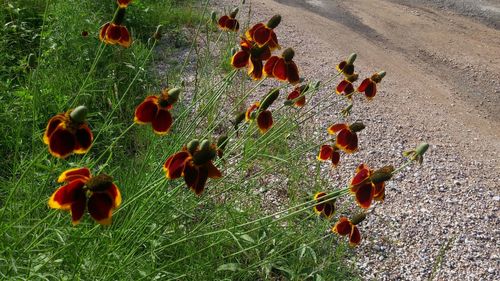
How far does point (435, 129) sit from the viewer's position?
4836 millimetres

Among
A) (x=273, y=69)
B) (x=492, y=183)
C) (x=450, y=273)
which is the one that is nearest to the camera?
(x=273, y=69)

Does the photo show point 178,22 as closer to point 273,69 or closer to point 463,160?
point 463,160

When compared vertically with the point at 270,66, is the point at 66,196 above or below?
below

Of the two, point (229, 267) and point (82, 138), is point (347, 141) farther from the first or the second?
point (82, 138)

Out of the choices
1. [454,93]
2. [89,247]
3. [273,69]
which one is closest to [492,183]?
[454,93]

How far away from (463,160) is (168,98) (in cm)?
342

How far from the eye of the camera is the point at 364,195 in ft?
5.87

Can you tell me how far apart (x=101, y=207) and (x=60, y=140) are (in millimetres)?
208

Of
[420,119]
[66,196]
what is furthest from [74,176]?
[420,119]

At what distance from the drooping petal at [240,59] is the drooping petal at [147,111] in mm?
503

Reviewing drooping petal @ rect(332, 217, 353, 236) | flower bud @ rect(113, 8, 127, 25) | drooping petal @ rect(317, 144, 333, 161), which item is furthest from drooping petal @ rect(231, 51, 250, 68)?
drooping petal @ rect(332, 217, 353, 236)

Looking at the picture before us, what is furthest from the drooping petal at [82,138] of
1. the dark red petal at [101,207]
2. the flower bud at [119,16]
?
the flower bud at [119,16]

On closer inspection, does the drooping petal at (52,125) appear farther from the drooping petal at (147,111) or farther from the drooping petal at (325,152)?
the drooping petal at (325,152)

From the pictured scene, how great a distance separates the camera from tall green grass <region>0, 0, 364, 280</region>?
189cm
